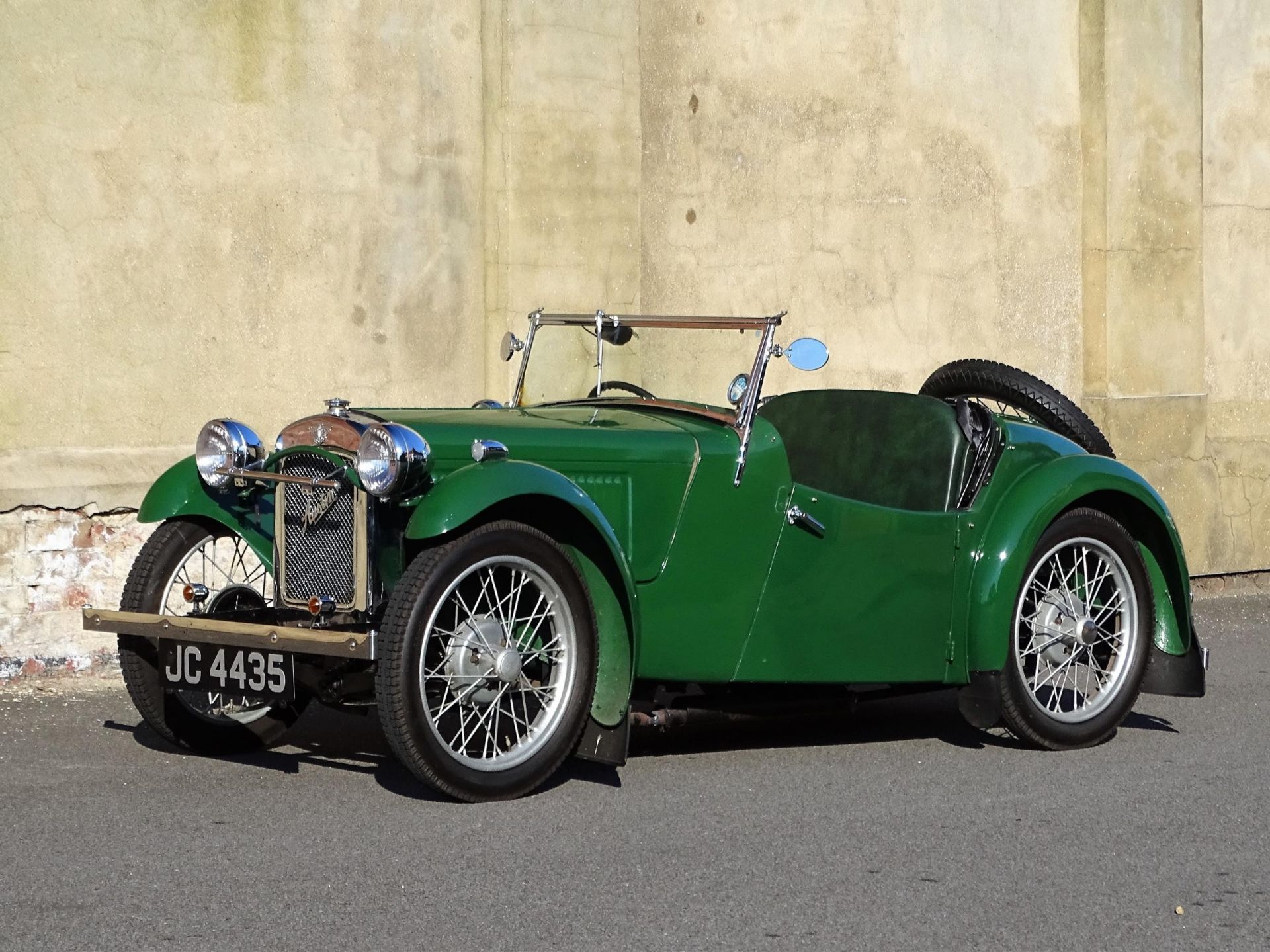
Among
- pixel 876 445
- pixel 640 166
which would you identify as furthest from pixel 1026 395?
pixel 640 166

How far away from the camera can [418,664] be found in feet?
15.8

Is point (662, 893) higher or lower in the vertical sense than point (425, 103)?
lower

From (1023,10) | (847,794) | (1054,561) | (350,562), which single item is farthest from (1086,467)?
(1023,10)

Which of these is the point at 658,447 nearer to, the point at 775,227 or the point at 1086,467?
the point at 1086,467

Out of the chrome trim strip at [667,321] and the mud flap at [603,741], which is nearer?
the mud flap at [603,741]

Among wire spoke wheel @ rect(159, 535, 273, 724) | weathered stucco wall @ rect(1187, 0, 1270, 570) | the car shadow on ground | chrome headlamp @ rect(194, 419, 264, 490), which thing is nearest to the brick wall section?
the car shadow on ground

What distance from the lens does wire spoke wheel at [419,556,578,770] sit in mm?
5000

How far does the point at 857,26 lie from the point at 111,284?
4.52 meters

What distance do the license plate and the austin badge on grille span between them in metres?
0.43

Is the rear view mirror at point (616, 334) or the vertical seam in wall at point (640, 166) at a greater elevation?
the vertical seam in wall at point (640, 166)

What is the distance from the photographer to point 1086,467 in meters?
6.16

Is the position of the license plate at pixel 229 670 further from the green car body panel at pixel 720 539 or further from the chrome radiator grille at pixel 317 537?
the green car body panel at pixel 720 539

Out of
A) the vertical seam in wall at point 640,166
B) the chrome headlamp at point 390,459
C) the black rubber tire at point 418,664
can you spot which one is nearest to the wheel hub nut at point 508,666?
the black rubber tire at point 418,664

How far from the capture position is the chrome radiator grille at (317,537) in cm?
523
